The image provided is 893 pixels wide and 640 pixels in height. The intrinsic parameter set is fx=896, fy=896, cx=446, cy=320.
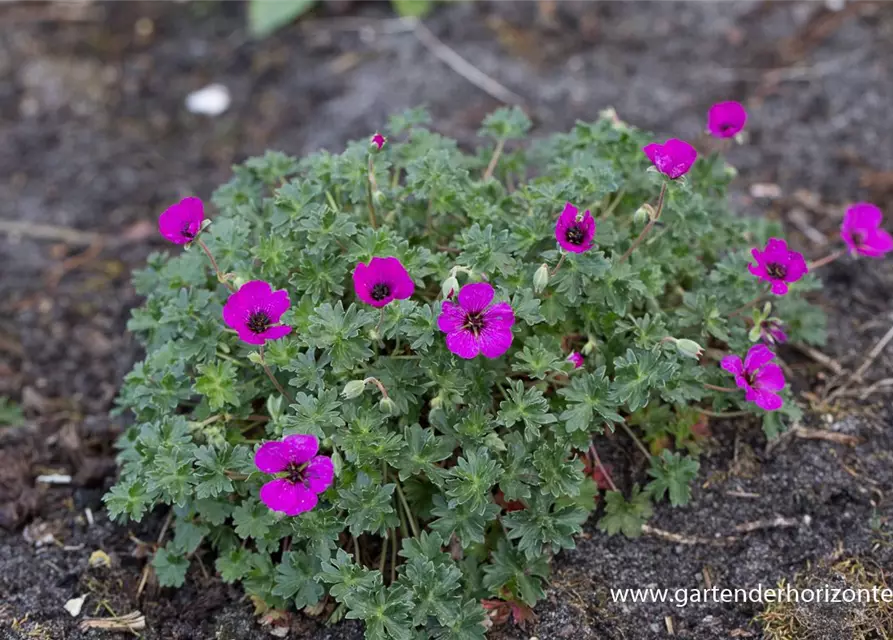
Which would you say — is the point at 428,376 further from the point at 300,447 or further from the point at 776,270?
the point at 776,270

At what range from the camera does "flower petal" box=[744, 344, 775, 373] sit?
2.52m

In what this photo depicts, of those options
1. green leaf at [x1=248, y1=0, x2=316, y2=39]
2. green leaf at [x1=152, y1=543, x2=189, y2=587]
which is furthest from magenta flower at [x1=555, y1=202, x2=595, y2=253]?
green leaf at [x1=248, y1=0, x2=316, y2=39]

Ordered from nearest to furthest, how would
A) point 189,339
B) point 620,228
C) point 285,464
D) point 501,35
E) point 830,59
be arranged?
point 285,464 < point 189,339 < point 620,228 < point 830,59 < point 501,35

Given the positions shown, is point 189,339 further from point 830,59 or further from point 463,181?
point 830,59

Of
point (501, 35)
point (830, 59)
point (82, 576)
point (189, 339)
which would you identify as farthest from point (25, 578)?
point (830, 59)

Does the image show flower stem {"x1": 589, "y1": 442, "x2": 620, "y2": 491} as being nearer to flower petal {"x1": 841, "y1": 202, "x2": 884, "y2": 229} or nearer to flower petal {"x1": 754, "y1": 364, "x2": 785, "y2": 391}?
flower petal {"x1": 754, "y1": 364, "x2": 785, "y2": 391}

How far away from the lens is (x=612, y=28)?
5.04 metres

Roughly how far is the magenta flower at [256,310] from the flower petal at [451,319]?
1.31ft

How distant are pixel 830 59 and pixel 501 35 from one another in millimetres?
1746

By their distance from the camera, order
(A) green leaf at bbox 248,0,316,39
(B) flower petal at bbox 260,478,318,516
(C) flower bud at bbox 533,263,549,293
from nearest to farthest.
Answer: (B) flower petal at bbox 260,478,318,516 → (C) flower bud at bbox 533,263,549,293 → (A) green leaf at bbox 248,0,316,39

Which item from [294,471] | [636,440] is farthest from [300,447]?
[636,440]

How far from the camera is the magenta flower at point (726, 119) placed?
9.22 ft

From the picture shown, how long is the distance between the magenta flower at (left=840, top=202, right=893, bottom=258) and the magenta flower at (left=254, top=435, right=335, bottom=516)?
179 cm

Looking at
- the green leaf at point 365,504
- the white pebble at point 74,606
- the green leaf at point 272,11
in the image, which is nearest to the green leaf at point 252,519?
the green leaf at point 365,504
